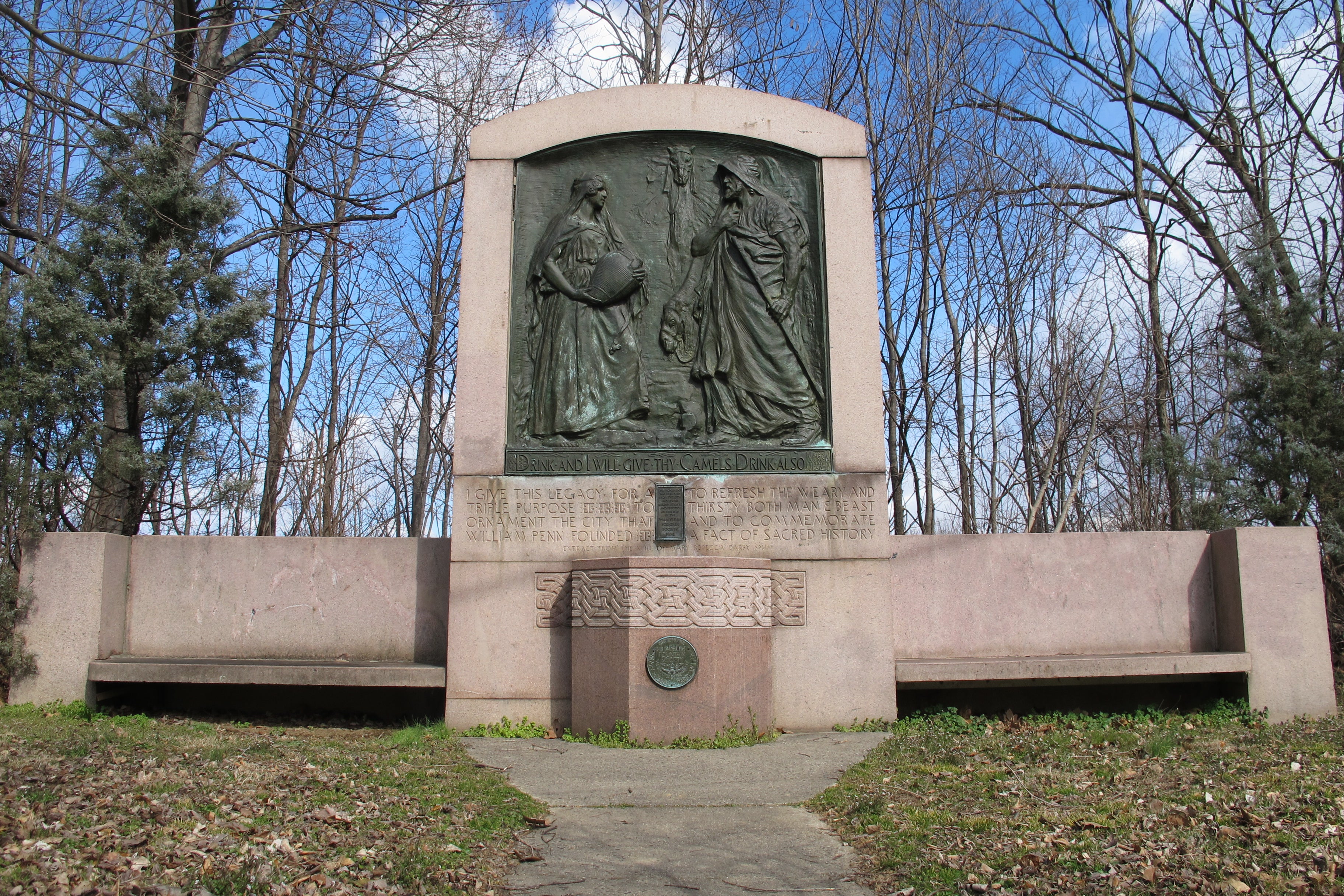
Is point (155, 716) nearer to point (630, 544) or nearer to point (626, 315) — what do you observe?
point (630, 544)

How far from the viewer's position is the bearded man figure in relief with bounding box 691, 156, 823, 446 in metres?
9.44

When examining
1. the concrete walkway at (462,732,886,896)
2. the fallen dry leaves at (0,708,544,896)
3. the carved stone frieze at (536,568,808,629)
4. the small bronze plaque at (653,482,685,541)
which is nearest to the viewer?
the fallen dry leaves at (0,708,544,896)

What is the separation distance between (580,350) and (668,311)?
935mm

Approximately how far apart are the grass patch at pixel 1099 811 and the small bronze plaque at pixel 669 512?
8.30 ft

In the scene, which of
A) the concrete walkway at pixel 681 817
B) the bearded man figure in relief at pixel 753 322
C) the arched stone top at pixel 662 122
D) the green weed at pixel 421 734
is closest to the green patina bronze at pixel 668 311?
the bearded man figure in relief at pixel 753 322

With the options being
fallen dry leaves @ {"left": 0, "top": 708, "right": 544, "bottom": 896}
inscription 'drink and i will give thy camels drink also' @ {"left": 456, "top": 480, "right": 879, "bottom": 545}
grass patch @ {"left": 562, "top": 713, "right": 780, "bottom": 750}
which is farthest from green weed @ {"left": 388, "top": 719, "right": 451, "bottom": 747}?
inscription 'drink and i will give thy camels drink also' @ {"left": 456, "top": 480, "right": 879, "bottom": 545}

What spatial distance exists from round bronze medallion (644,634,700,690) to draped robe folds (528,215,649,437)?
89.7 inches

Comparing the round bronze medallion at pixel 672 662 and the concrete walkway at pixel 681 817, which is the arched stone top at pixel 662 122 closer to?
the round bronze medallion at pixel 672 662

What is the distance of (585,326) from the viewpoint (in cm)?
958

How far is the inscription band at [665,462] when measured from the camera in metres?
9.24

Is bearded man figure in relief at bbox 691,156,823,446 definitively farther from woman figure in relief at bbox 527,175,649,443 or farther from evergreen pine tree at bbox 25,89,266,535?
evergreen pine tree at bbox 25,89,266,535

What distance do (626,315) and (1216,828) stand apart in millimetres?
6444

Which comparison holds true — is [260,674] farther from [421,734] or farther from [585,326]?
[585,326]

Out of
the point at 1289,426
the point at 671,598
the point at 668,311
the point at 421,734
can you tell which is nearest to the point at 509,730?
the point at 421,734
